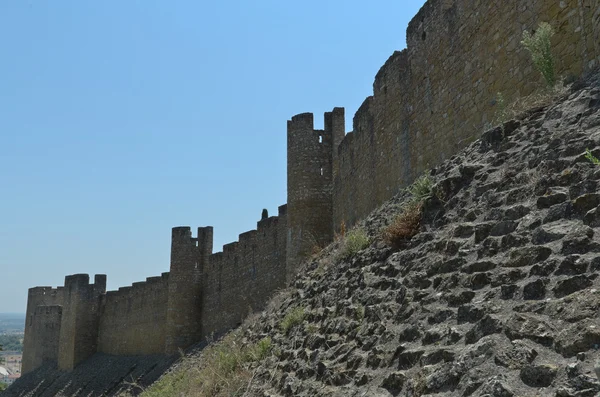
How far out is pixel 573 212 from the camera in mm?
4457

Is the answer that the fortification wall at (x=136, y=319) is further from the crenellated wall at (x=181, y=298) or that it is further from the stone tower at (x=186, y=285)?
the stone tower at (x=186, y=285)

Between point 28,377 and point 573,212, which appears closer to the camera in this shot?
point 573,212

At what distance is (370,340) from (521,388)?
2.09 meters

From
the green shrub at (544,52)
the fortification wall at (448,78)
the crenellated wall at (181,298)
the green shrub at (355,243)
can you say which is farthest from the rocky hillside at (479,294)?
the crenellated wall at (181,298)

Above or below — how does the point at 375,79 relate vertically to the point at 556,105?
above

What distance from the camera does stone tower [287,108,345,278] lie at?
1794 centimetres

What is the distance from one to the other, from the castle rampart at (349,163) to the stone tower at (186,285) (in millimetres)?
41

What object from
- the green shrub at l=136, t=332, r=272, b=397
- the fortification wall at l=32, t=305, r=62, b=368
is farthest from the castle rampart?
the green shrub at l=136, t=332, r=272, b=397

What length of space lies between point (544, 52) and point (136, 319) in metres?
26.3

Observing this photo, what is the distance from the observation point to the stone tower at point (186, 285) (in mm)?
25172

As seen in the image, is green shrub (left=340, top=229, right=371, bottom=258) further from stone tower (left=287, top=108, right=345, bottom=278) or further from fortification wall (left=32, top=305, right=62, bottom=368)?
fortification wall (left=32, top=305, right=62, bottom=368)

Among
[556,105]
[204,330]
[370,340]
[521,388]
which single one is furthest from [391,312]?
[204,330]

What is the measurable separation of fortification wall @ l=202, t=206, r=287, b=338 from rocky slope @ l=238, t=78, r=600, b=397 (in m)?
13.3

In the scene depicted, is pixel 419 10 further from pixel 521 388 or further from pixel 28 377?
pixel 28 377
